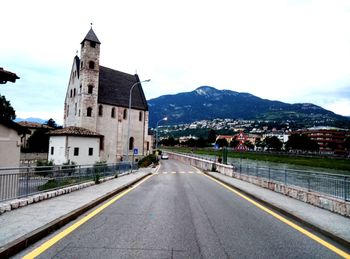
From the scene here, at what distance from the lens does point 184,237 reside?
5.76 m

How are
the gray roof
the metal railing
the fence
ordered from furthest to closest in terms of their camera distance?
the gray roof < the metal railing < the fence

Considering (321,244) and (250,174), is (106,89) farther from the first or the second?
(321,244)

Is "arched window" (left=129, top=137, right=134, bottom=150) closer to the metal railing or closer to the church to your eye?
the church

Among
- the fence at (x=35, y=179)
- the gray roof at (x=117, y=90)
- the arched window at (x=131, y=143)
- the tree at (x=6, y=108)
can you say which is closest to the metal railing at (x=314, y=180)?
the fence at (x=35, y=179)

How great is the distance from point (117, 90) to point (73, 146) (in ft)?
64.3

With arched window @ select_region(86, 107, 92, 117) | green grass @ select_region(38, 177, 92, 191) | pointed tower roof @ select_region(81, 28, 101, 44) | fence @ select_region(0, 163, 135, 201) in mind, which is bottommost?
green grass @ select_region(38, 177, 92, 191)

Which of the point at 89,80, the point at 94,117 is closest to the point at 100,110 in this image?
the point at 94,117

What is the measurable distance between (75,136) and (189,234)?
3976cm

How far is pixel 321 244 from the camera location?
562 cm

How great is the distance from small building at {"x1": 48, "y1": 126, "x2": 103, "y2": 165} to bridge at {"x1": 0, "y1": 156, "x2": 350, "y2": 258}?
1369 inches

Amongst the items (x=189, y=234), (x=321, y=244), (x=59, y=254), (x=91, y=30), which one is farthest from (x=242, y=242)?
(x=91, y=30)

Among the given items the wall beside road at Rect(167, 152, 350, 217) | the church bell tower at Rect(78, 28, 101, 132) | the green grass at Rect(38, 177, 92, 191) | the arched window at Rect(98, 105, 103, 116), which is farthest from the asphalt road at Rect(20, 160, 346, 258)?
the arched window at Rect(98, 105, 103, 116)

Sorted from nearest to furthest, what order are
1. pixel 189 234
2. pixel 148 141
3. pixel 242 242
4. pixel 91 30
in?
pixel 242 242 < pixel 189 234 < pixel 91 30 < pixel 148 141

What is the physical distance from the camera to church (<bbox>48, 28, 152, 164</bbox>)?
43.5 m
